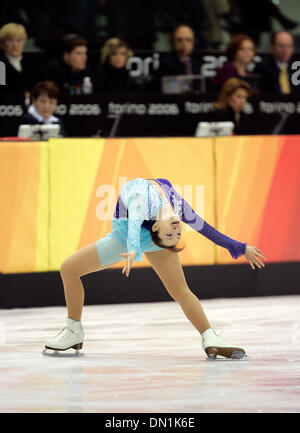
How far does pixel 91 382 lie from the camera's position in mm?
5160

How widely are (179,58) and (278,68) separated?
1.32 meters

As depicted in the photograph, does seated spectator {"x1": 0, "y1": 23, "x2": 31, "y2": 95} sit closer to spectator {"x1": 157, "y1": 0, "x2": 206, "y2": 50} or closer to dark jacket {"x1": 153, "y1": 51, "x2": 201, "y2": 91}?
dark jacket {"x1": 153, "y1": 51, "x2": 201, "y2": 91}

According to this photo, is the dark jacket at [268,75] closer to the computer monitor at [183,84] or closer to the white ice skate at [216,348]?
the computer monitor at [183,84]

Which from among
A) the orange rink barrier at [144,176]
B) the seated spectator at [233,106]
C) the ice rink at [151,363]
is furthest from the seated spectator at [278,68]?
the ice rink at [151,363]

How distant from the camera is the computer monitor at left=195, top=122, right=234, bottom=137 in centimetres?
888

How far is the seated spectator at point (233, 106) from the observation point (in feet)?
31.6

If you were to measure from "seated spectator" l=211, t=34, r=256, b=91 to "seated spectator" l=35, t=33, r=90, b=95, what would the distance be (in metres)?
1.60

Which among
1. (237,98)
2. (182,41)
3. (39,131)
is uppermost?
(182,41)

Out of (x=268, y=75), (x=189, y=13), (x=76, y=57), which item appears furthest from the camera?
(x=189, y=13)

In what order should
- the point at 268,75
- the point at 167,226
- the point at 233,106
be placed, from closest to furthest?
1. the point at 167,226
2. the point at 233,106
3. the point at 268,75

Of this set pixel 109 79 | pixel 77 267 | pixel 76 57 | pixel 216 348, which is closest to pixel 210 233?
pixel 216 348

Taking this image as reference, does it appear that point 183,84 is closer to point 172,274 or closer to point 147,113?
point 147,113

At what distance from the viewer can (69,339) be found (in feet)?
20.0

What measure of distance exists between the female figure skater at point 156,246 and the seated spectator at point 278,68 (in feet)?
19.3
